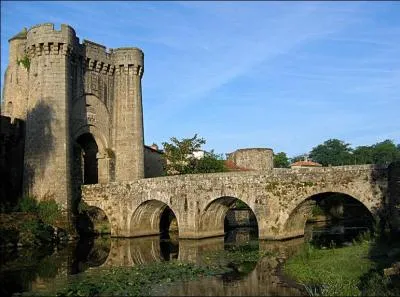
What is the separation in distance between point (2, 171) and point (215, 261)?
19.0 meters

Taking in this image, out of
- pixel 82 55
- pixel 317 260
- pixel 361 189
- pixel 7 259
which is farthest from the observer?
pixel 82 55

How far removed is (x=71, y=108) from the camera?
34062mm

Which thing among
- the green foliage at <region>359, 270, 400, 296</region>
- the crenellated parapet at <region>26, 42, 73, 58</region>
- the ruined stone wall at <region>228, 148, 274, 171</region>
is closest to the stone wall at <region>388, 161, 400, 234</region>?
the green foliage at <region>359, 270, 400, 296</region>

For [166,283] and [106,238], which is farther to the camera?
[106,238]

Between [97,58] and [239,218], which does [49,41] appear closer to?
[97,58]

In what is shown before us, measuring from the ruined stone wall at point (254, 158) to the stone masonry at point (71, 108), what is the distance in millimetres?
23490

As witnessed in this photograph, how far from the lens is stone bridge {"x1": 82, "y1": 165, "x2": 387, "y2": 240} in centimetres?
2556

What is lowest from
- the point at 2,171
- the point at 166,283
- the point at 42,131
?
the point at 166,283

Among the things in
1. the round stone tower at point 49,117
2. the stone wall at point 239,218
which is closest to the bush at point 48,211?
the round stone tower at point 49,117

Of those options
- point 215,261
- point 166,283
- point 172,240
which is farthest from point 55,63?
point 166,283

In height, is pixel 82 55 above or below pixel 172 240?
above

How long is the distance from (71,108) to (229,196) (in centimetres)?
1283

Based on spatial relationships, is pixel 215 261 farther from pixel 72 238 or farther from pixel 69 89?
pixel 69 89

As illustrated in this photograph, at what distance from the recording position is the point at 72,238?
30422 millimetres
